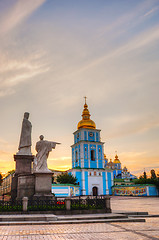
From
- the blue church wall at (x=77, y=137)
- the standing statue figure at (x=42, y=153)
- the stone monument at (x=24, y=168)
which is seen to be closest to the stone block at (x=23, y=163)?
the stone monument at (x=24, y=168)

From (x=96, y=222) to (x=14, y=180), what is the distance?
629 centimetres

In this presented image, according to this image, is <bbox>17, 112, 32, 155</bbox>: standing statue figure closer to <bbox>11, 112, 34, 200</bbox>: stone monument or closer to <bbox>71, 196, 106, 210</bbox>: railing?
<bbox>11, 112, 34, 200</bbox>: stone monument

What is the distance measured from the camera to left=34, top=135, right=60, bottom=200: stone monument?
13016 millimetres

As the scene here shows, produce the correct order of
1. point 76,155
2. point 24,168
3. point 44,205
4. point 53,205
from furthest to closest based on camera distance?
point 76,155
point 24,168
point 53,205
point 44,205

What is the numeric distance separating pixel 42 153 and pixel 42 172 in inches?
49.7

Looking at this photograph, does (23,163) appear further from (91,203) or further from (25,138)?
(91,203)

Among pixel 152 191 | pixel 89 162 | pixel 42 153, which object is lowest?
pixel 152 191

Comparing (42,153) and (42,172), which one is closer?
(42,172)

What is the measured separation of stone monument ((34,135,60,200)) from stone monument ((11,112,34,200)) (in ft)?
1.43

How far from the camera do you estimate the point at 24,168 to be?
14.8 metres

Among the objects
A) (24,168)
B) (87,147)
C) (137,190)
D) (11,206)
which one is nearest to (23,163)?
(24,168)

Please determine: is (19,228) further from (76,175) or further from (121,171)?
(121,171)

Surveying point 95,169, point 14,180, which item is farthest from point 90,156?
point 14,180

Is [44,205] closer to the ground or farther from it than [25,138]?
closer to the ground
